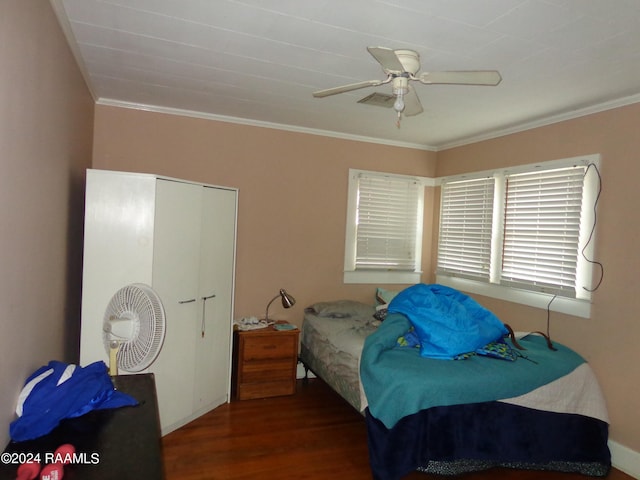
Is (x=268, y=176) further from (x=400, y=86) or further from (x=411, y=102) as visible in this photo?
(x=400, y=86)

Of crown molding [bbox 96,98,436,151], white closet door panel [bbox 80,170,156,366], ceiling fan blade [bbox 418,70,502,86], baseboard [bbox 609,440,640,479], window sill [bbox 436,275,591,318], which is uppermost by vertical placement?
crown molding [bbox 96,98,436,151]

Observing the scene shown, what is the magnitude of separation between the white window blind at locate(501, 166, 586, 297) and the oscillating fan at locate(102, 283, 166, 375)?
298cm

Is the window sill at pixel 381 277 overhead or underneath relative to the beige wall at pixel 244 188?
underneath

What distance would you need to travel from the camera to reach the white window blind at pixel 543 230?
3.15 m

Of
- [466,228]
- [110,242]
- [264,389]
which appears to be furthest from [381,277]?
[110,242]

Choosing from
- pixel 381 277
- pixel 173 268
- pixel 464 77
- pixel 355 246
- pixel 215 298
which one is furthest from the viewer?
pixel 381 277

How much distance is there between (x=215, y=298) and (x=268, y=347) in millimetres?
666

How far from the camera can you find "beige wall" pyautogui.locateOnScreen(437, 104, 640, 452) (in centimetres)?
274

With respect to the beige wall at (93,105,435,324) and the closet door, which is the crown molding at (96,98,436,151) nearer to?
the beige wall at (93,105,435,324)

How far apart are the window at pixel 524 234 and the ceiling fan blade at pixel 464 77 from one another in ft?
5.56

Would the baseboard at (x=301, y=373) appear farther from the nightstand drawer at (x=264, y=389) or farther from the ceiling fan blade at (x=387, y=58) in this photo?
the ceiling fan blade at (x=387, y=58)

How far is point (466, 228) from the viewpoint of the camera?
167 inches

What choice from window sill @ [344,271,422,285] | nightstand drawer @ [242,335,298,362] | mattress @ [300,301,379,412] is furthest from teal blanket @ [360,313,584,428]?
window sill @ [344,271,422,285]

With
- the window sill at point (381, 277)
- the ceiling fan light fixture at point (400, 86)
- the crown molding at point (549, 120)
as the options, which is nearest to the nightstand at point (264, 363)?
the window sill at point (381, 277)
